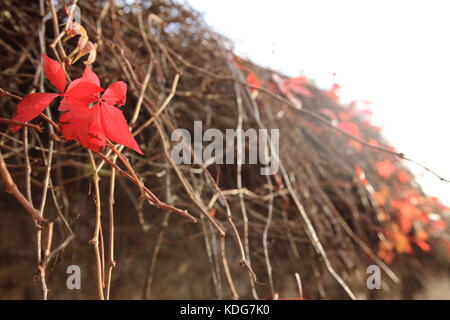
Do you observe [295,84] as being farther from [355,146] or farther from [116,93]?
[116,93]

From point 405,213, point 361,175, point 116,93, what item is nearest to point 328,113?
point 361,175

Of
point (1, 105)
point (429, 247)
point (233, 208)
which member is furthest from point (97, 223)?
point (429, 247)

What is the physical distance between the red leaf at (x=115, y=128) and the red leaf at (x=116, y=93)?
12mm

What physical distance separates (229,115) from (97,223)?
36.2 inches

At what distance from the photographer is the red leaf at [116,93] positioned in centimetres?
51

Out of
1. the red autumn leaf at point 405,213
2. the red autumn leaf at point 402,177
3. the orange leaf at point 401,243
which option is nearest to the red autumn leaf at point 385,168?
the red autumn leaf at point 402,177

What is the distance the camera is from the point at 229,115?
1.37 metres

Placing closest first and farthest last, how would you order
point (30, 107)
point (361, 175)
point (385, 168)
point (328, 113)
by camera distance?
point (30, 107), point (361, 175), point (385, 168), point (328, 113)

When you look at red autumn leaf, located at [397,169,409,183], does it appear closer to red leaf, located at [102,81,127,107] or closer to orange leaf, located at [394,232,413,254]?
orange leaf, located at [394,232,413,254]

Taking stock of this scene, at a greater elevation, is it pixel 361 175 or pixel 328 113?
pixel 328 113

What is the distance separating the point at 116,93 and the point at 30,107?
111 mm

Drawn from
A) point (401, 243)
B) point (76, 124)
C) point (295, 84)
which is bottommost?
point (76, 124)

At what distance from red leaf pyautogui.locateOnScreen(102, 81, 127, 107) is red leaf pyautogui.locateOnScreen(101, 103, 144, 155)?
0.01 meters

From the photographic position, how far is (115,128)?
52 centimetres
